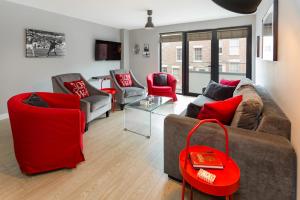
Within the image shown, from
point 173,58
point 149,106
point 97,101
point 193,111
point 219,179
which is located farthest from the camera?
point 173,58

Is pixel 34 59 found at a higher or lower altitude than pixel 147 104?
higher

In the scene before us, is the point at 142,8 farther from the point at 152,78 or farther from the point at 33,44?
the point at 33,44

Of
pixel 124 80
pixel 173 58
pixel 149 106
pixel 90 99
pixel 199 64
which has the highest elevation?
pixel 173 58

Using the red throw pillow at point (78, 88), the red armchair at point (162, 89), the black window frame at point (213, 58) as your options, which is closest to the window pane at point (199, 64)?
the black window frame at point (213, 58)

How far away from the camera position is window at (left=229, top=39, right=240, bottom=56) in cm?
539

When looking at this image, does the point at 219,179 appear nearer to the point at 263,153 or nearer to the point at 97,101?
the point at 263,153

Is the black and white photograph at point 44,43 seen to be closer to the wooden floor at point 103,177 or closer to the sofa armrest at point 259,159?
the wooden floor at point 103,177

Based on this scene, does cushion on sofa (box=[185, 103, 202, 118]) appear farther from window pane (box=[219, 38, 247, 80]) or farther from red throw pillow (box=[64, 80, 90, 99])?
window pane (box=[219, 38, 247, 80])

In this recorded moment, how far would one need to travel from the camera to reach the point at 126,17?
509 centimetres

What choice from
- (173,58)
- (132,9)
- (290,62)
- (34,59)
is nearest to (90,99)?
(34,59)

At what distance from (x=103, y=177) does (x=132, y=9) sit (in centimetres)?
364

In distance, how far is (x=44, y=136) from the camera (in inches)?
76.0

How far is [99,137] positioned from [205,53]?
13.8 ft

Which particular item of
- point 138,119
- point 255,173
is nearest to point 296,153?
point 255,173
